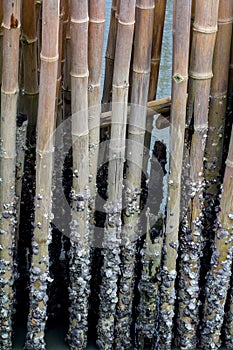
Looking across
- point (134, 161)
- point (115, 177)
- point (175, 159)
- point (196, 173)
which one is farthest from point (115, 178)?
point (196, 173)

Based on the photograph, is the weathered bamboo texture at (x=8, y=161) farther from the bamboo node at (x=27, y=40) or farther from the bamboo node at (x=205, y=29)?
the bamboo node at (x=205, y=29)

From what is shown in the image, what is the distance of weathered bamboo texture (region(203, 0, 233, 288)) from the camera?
368 cm

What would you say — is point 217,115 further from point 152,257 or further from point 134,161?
point 152,257

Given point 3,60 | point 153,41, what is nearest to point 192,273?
point 153,41

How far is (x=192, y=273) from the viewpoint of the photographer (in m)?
4.06

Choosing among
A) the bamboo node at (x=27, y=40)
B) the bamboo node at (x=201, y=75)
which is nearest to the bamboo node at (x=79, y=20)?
the bamboo node at (x=27, y=40)

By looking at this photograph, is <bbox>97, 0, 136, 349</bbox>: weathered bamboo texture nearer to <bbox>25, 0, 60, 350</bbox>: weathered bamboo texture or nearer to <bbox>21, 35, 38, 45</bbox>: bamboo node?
<bbox>25, 0, 60, 350</bbox>: weathered bamboo texture

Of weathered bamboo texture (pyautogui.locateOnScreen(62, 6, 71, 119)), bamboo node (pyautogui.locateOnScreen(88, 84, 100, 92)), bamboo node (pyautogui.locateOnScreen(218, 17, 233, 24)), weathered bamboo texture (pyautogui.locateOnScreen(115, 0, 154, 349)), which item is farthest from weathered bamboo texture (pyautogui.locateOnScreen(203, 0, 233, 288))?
weathered bamboo texture (pyautogui.locateOnScreen(62, 6, 71, 119))

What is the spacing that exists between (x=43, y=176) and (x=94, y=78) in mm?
505

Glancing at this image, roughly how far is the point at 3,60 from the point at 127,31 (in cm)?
56

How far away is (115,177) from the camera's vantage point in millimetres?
3799

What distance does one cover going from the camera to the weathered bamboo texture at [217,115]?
3676mm

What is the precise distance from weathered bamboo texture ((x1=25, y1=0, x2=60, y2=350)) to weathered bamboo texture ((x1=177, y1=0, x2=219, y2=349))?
67cm

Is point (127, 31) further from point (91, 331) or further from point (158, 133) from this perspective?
→ point (91, 331)
